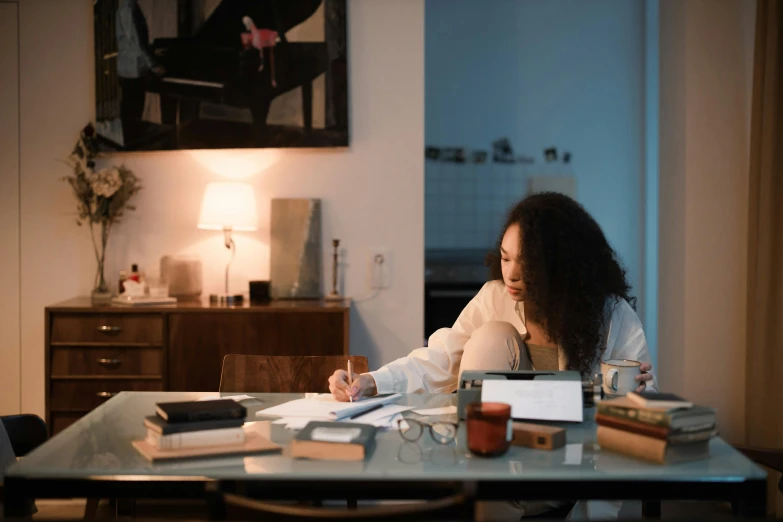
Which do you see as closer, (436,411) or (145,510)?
(436,411)

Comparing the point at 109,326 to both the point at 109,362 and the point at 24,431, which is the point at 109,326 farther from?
the point at 24,431

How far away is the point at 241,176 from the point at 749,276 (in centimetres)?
248

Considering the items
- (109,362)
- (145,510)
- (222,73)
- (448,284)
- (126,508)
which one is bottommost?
(145,510)

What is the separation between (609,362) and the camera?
6.77 feet

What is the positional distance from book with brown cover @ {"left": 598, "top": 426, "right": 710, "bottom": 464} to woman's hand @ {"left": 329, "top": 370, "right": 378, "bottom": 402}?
0.70m

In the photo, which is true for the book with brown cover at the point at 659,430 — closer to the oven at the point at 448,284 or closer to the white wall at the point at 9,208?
the white wall at the point at 9,208

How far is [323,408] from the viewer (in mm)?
2012

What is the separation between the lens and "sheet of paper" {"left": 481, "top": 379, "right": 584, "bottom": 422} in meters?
1.82

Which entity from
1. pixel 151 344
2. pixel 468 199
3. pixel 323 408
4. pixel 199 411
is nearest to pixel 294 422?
pixel 323 408

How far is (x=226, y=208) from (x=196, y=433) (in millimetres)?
2406

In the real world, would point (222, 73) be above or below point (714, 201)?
above

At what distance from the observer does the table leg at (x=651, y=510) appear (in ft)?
6.97

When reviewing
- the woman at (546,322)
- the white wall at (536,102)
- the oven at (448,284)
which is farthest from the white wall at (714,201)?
the oven at (448,284)

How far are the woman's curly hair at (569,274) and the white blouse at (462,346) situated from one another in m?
0.04
